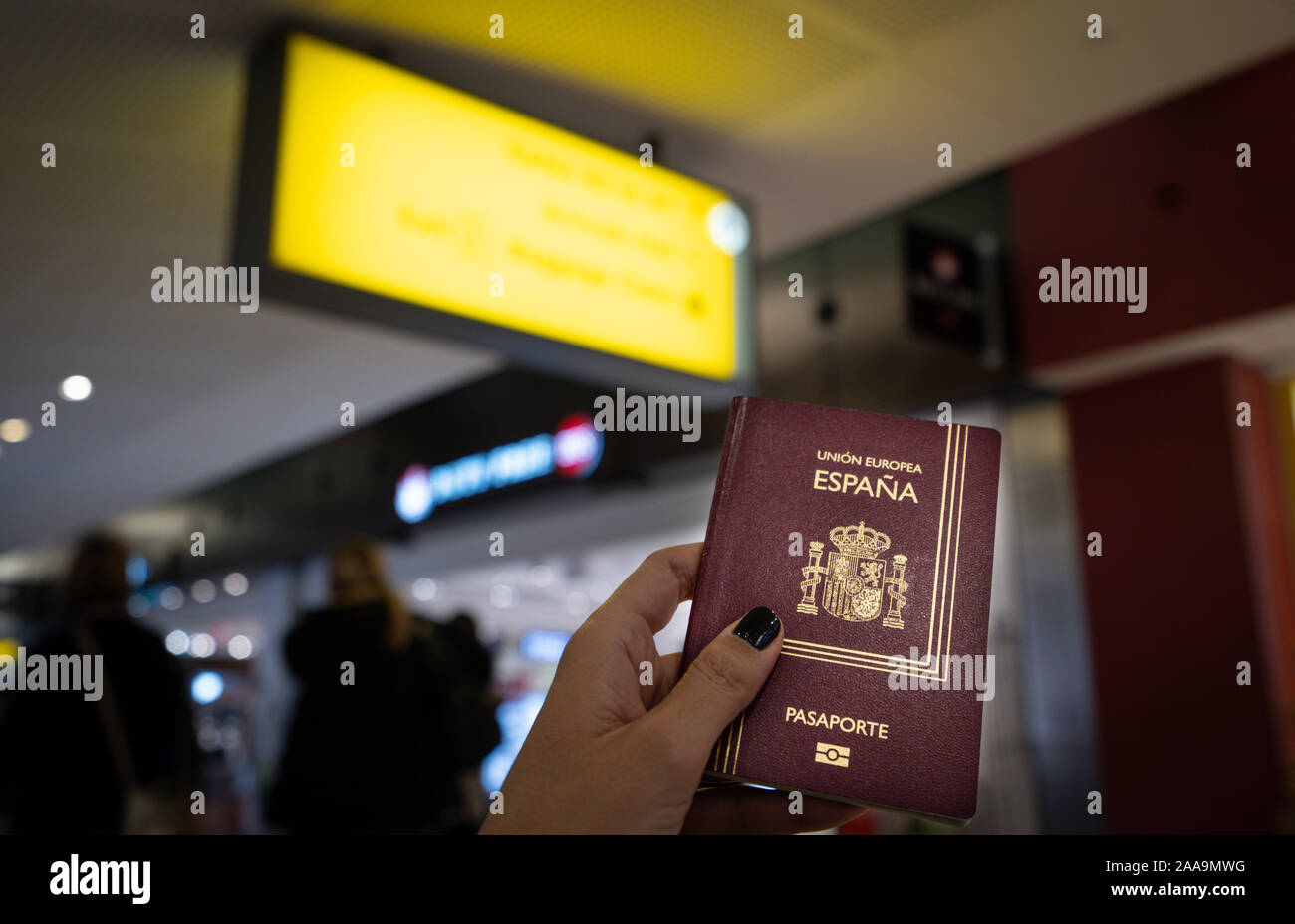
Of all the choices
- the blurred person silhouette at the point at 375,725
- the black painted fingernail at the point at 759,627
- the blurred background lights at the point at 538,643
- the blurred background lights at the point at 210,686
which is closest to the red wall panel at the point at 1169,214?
the blurred person silhouette at the point at 375,725

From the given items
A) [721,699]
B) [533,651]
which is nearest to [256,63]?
[721,699]

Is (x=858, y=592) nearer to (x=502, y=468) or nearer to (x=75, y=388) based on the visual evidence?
(x=75, y=388)

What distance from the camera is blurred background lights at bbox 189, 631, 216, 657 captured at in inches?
456

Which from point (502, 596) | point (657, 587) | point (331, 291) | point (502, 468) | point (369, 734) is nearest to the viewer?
point (657, 587)

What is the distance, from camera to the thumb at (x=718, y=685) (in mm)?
844

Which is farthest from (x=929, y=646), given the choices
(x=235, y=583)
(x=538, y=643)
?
(x=235, y=583)

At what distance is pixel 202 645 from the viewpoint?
11734 mm

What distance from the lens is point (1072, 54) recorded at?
2684mm

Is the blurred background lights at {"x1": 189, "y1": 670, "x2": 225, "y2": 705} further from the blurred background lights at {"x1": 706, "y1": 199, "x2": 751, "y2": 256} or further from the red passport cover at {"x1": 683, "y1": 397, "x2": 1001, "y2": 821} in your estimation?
the red passport cover at {"x1": 683, "y1": 397, "x2": 1001, "y2": 821}

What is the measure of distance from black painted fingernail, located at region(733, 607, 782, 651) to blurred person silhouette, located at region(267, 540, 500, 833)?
87.2 inches

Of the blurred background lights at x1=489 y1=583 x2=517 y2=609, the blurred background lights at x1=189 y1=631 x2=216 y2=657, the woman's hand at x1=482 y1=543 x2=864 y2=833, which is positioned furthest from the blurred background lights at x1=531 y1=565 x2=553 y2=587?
the woman's hand at x1=482 y1=543 x2=864 y2=833

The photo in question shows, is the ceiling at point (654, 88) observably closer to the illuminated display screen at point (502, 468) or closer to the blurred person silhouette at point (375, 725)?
the blurred person silhouette at point (375, 725)

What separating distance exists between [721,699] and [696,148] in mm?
2575

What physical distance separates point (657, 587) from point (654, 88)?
2.19 metres
